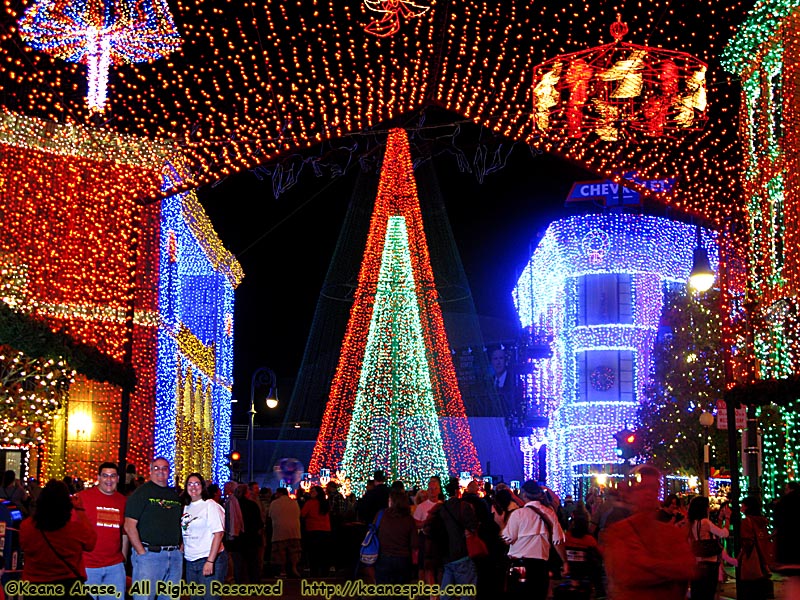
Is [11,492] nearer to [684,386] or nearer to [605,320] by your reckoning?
[684,386]

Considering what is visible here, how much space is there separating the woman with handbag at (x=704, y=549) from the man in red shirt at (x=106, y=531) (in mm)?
6323

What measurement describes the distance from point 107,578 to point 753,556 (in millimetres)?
7863

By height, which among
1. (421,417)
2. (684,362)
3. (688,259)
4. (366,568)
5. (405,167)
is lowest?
(366,568)

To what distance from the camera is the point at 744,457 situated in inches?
1100

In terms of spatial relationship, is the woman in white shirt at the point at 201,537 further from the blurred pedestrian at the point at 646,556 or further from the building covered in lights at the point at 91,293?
the building covered in lights at the point at 91,293

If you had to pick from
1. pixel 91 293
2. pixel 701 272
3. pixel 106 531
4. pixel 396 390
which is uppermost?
pixel 91 293

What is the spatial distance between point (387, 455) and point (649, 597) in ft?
72.3

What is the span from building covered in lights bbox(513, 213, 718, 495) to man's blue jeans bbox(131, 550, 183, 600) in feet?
142

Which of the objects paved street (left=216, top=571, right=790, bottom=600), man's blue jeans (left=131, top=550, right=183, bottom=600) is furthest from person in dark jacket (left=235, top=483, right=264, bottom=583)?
man's blue jeans (left=131, top=550, right=183, bottom=600)

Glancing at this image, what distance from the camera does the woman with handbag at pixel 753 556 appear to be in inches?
565

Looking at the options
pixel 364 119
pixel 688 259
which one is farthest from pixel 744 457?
pixel 688 259

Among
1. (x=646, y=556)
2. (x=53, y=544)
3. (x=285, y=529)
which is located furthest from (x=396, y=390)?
(x=646, y=556)

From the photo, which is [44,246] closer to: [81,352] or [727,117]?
[81,352]

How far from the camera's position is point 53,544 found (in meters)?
9.05
